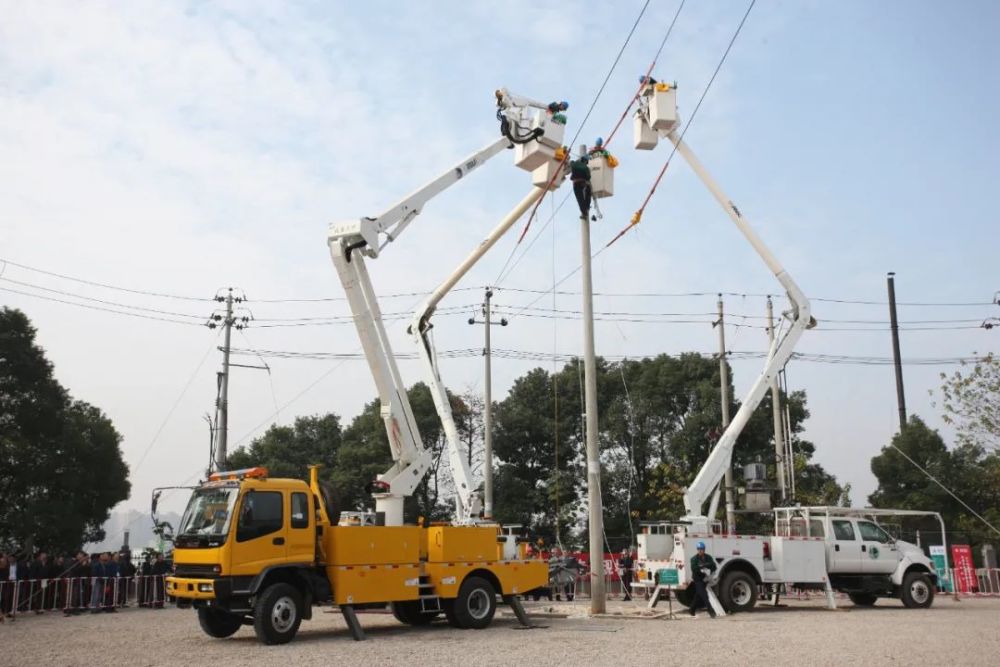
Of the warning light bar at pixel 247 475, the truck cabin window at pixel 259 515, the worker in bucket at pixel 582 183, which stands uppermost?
the worker in bucket at pixel 582 183

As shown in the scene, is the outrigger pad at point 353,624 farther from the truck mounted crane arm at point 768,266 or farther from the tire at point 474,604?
the truck mounted crane arm at point 768,266

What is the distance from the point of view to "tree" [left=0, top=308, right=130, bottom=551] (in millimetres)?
34250

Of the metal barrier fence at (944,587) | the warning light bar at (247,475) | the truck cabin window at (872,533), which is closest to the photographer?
the warning light bar at (247,475)

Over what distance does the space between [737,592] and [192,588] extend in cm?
1230

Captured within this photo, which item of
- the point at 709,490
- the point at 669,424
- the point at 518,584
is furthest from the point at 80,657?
the point at 669,424

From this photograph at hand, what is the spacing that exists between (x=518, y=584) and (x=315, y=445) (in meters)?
47.4

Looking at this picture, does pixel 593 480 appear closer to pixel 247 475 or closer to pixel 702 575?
pixel 702 575

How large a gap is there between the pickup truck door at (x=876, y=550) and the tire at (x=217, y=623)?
15085mm

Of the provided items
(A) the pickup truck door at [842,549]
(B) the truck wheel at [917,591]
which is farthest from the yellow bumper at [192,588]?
(B) the truck wheel at [917,591]

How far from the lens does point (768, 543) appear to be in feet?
68.3

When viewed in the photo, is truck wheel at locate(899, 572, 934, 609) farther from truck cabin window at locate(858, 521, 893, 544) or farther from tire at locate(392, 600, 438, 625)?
tire at locate(392, 600, 438, 625)

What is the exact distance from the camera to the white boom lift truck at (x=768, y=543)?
20.1 metres

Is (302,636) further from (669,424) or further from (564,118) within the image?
(669,424)

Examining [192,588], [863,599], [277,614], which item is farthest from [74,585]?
[863,599]
